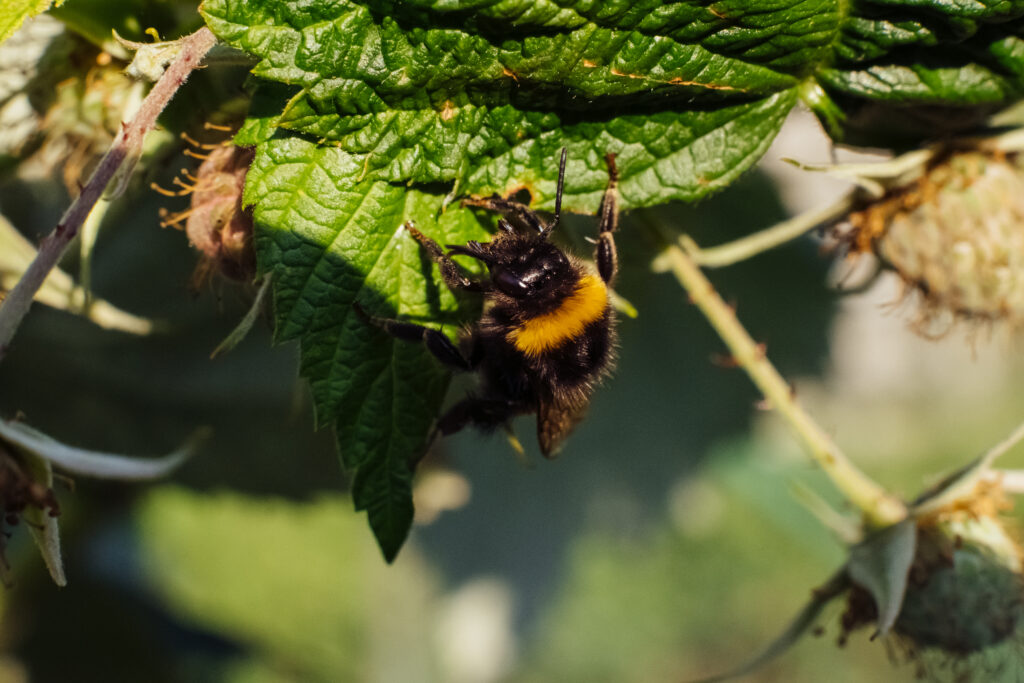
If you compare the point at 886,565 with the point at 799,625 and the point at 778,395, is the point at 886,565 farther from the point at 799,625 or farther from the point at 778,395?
the point at 778,395

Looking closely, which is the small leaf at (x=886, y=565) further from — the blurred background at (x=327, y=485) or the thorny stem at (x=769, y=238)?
the blurred background at (x=327, y=485)

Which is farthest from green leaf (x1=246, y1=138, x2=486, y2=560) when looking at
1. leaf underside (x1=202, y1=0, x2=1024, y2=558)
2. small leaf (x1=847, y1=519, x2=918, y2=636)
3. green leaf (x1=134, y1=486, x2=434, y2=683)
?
green leaf (x1=134, y1=486, x2=434, y2=683)

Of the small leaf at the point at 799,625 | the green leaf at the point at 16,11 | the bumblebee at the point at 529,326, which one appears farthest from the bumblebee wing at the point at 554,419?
the green leaf at the point at 16,11

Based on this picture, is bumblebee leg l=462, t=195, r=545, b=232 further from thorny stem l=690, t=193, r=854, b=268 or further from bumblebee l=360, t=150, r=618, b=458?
thorny stem l=690, t=193, r=854, b=268

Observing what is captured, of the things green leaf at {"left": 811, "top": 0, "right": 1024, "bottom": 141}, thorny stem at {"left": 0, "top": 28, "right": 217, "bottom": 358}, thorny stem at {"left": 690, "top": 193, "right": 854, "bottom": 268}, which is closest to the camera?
thorny stem at {"left": 0, "top": 28, "right": 217, "bottom": 358}

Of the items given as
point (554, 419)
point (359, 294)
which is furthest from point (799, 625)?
point (359, 294)

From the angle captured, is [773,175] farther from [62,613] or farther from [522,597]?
[62,613]
